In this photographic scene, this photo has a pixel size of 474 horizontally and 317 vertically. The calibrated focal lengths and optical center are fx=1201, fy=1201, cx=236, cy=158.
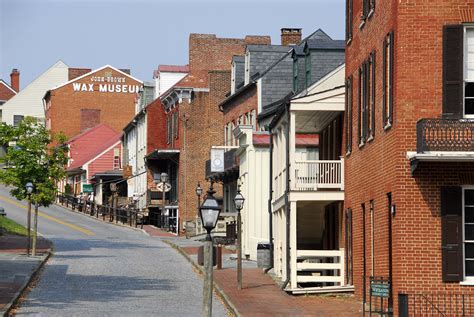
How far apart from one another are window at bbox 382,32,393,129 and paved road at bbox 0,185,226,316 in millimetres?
6628

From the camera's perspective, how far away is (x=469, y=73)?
25.7 metres

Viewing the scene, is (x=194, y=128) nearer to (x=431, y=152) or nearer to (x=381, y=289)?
(x=381, y=289)

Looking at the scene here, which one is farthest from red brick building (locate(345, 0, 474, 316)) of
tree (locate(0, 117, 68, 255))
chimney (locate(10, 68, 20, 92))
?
chimney (locate(10, 68, 20, 92))

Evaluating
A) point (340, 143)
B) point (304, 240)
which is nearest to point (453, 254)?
point (340, 143)

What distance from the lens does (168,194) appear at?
7781 cm

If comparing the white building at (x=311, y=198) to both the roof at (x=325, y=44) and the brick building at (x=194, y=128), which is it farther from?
the brick building at (x=194, y=128)

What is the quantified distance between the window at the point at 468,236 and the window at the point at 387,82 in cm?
247

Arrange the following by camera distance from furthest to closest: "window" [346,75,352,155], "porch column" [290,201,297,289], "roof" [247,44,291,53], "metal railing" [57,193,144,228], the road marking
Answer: "metal railing" [57,193,144,228]
the road marking
"roof" [247,44,291,53]
"porch column" [290,201,297,289]
"window" [346,75,352,155]

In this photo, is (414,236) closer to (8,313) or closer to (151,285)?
(8,313)

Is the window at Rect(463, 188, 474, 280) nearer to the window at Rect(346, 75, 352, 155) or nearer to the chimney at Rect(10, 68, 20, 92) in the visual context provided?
the window at Rect(346, 75, 352, 155)

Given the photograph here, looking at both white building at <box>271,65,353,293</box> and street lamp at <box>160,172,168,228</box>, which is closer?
white building at <box>271,65,353,293</box>

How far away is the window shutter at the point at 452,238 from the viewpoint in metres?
25.4

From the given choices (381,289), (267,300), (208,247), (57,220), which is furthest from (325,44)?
(57,220)

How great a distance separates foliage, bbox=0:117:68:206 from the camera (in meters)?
46.5
